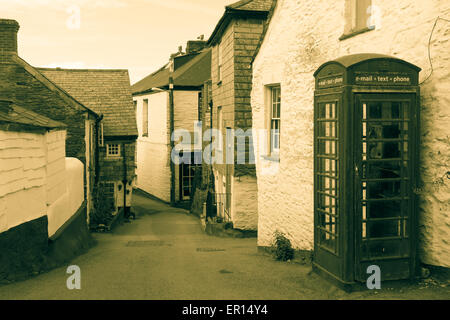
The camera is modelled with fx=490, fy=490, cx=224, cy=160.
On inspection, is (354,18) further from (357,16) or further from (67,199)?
(67,199)

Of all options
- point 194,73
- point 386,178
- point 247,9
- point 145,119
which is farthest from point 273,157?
point 145,119

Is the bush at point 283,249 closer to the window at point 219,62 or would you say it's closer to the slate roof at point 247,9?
the slate roof at point 247,9

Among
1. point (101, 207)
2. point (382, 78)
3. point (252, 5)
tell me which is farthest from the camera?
point (101, 207)

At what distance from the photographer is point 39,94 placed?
815 inches

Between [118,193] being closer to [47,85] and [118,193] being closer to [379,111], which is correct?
[47,85]

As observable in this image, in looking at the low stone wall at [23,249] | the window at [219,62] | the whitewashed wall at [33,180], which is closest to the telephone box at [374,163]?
the whitewashed wall at [33,180]

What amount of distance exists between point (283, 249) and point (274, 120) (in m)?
3.88

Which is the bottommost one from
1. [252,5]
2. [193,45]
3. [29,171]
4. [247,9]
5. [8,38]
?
[29,171]

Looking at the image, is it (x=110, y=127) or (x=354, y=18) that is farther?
(x=110, y=127)

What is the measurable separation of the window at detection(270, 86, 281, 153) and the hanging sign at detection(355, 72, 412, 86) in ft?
20.7

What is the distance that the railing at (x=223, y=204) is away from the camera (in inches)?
800

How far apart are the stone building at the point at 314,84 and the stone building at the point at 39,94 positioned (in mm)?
10640

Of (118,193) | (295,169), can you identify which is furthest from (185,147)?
(295,169)

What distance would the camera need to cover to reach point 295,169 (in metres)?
10.5
